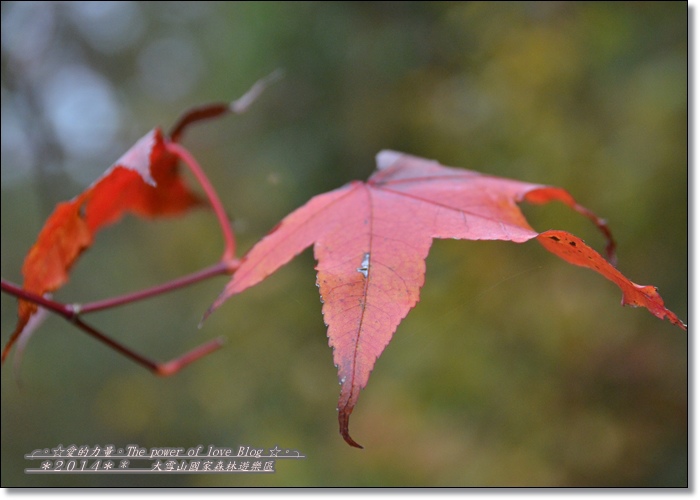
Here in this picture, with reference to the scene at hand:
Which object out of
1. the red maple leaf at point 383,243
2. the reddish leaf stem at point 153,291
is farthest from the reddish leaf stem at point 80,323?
the red maple leaf at point 383,243

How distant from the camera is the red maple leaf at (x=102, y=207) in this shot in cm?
48

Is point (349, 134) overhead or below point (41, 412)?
overhead

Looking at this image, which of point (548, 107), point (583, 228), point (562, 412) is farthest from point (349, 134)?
point (562, 412)

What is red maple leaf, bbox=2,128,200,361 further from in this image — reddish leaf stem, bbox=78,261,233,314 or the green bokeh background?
the green bokeh background

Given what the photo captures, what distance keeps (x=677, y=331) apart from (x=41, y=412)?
2328mm

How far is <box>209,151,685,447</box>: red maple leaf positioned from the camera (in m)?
0.33

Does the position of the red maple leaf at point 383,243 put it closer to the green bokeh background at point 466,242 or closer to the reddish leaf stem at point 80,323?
the reddish leaf stem at point 80,323

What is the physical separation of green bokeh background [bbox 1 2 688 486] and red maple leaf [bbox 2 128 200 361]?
570 mm

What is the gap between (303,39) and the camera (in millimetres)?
1464

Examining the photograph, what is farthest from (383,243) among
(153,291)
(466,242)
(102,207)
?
(466,242)

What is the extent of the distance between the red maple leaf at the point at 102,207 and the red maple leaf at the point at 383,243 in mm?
117

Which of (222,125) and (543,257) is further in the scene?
(222,125)

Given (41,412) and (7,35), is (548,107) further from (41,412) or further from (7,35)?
(41,412)

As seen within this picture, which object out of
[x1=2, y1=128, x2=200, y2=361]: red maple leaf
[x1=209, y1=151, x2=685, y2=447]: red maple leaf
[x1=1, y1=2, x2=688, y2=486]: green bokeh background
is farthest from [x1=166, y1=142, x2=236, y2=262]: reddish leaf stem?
[x1=1, y1=2, x2=688, y2=486]: green bokeh background
